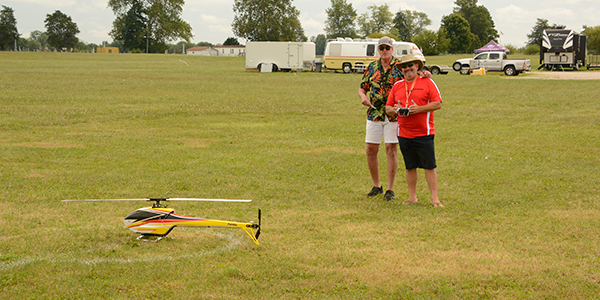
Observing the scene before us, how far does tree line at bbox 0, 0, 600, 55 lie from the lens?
312 feet

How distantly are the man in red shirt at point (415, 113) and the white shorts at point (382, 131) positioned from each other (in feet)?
0.65

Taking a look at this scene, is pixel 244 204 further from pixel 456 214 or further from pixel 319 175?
pixel 456 214

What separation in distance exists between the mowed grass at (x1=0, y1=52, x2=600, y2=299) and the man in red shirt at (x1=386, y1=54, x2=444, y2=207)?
57cm

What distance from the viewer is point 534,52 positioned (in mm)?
79938

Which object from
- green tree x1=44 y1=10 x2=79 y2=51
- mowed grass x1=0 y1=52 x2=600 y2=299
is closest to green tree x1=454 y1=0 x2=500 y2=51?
green tree x1=44 y1=10 x2=79 y2=51

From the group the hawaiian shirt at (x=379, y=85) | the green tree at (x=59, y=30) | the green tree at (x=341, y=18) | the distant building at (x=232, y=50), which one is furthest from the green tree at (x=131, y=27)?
the hawaiian shirt at (x=379, y=85)

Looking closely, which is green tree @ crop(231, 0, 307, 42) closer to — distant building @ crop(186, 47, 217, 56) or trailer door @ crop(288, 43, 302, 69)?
distant building @ crop(186, 47, 217, 56)

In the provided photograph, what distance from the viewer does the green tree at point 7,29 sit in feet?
343

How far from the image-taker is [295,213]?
6008 mm

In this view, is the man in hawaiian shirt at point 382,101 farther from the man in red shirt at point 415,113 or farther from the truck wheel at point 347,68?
the truck wheel at point 347,68

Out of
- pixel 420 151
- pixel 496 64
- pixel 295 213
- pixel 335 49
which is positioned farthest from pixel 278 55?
pixel 295 213

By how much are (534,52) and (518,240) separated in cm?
8427

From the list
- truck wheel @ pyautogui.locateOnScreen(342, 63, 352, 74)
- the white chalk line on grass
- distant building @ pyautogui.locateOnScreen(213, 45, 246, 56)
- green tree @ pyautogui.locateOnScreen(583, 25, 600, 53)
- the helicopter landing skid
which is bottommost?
the white chalk line on grass

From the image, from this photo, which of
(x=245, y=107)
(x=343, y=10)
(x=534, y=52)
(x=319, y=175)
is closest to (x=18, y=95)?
(x=245, y=107)
